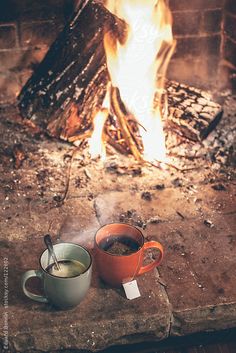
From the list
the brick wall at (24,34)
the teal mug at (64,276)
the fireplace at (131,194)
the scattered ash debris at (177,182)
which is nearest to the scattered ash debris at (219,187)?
the fireplace at (131,194)

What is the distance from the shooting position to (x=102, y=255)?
5.72 ft

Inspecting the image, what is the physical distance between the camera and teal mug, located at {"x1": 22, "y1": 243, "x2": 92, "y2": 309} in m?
1.63

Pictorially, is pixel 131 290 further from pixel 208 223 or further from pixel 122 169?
pixel 122 169

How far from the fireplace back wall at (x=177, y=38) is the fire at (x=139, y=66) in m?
0.46

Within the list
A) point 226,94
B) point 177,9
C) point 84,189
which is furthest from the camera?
point 226,94

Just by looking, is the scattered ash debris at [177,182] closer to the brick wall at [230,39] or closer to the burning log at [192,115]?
the burning log at [192,115]

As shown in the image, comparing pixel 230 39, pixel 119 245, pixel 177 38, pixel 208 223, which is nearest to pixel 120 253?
pixel 119 245

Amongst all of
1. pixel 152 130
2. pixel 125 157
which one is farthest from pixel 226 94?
pixel 125 157

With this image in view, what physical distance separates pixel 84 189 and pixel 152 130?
71 cm

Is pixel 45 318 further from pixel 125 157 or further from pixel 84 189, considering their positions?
pixel 125 157

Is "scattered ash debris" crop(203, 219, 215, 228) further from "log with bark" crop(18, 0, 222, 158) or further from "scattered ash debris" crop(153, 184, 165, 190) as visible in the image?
"log with bark" crop(18, 0, 222, 158)

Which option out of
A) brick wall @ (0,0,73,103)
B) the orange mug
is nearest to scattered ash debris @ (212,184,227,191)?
the orange mug

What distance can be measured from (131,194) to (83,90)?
87 centimetres

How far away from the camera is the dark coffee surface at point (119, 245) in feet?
5.90
